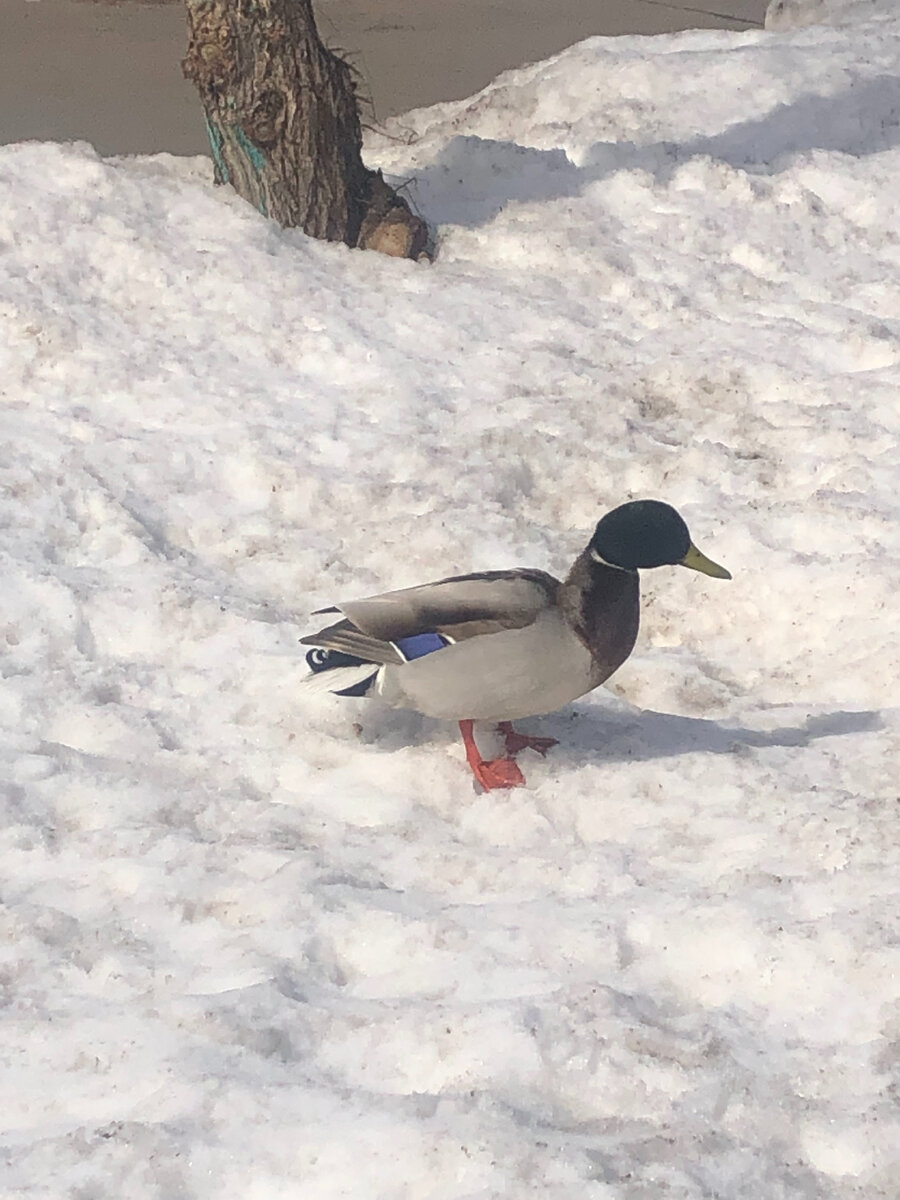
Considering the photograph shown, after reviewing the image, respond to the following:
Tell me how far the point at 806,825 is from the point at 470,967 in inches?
34.9

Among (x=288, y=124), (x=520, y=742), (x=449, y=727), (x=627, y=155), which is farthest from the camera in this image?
(x=627, y=155)

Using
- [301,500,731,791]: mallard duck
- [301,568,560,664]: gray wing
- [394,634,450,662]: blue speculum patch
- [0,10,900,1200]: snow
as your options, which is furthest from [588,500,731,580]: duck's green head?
[0,10,900,1200]: snow

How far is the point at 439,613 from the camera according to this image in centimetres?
304

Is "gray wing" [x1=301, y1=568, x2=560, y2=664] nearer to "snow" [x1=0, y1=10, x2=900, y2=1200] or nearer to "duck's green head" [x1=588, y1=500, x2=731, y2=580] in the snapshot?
"duck's green head" [x1=588, y1=500, x2=731, y2=580]

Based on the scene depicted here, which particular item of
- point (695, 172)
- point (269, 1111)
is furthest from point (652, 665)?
point (695, 172)

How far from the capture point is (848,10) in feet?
31.1

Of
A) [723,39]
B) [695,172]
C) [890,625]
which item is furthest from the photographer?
[723,39]

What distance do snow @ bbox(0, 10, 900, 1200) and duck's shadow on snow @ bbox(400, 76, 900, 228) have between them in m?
0.03

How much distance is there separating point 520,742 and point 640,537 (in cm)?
65

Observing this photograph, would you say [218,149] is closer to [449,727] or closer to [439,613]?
[449,727]

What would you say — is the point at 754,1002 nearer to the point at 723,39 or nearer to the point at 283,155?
the point at 283,155

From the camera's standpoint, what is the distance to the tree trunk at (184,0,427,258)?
5.31 metres

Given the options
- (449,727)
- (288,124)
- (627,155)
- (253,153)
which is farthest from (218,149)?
(449,727)

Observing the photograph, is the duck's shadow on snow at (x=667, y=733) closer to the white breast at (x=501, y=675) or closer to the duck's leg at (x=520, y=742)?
the duck's leg at (x=520, y=742)
